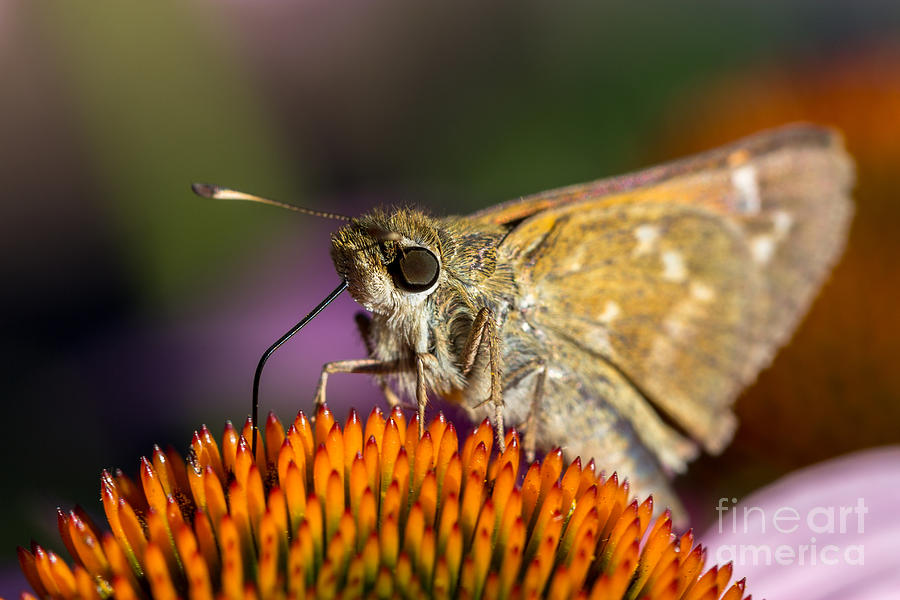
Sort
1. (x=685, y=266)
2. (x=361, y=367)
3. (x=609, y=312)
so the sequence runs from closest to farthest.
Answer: (x=361, y=367) → (x=609, y=312) → (x=685, y=266)

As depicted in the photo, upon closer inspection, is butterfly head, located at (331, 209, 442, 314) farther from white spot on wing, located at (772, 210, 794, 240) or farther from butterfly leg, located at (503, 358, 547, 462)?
white spot on wing, located at (772, 210, 794, 240)

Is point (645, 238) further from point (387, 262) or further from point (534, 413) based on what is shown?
point (387, 262)

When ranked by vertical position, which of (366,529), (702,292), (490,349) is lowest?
(366,529)

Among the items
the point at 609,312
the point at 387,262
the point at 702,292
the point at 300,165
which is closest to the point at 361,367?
the point at 387,262

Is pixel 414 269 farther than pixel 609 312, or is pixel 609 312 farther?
pixel 609 312

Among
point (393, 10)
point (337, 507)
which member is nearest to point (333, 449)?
point (337, 507)

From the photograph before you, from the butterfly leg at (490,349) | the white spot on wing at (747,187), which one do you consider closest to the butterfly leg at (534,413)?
the butterfly leg at (490,349)

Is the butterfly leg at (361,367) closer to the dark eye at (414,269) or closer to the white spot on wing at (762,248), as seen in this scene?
the dark eye at (414,269)
